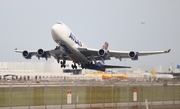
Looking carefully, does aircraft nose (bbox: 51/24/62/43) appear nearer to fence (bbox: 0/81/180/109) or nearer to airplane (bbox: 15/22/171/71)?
airplane (bbox: 15/22/171/71)

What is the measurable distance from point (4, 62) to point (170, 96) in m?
84.6

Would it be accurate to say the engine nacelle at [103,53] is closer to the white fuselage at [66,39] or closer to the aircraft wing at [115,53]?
the aircraft wing at [115,53]

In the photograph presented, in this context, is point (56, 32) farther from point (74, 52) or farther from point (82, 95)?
point (82, 95)

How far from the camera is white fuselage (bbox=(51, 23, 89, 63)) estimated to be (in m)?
55.2

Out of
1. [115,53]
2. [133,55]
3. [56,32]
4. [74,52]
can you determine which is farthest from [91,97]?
[115,53]

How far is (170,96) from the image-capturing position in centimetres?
3556

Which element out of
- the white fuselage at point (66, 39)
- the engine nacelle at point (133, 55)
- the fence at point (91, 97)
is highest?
the white fuselage at point (66, 39)

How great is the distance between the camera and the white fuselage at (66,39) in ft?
181

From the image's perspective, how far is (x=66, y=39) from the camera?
5578 centimetres

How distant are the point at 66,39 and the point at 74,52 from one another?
2.75 m

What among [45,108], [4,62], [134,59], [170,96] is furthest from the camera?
[4,62]

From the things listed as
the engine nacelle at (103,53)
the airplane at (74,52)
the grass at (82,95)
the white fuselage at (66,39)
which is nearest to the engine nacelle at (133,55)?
the airplane at (74,52)

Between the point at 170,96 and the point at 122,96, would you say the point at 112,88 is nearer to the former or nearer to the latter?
the point at 122,96

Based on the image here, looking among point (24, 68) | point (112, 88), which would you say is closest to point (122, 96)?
point (112, 88)
